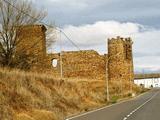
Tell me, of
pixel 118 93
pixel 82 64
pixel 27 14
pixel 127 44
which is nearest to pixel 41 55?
pixel 27 14

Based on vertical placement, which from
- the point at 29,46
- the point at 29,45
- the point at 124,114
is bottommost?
the point at 124,114

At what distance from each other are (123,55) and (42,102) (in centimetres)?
6136

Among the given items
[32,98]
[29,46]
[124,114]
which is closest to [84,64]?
[29,46]

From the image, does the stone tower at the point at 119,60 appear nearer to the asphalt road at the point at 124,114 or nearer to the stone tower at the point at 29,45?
the stone tower at the point at 29,45

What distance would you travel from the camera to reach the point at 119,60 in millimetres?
91062

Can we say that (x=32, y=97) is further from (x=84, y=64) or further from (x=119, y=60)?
(x=119, y=60)

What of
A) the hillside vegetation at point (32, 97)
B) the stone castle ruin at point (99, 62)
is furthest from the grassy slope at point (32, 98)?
the stone castle ruin at point (99, 62)

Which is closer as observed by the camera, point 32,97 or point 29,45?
point 32,97

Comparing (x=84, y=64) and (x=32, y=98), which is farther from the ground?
(x=84, y=64)

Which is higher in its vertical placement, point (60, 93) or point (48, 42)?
point (48, 42)

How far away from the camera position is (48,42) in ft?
175

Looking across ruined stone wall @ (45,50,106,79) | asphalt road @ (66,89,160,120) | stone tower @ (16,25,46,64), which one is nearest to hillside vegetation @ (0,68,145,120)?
asphalt road @ (66,89,160,120)

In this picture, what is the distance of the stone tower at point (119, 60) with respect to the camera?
89812 millimetres

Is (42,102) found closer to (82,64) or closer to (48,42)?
(48,42)
